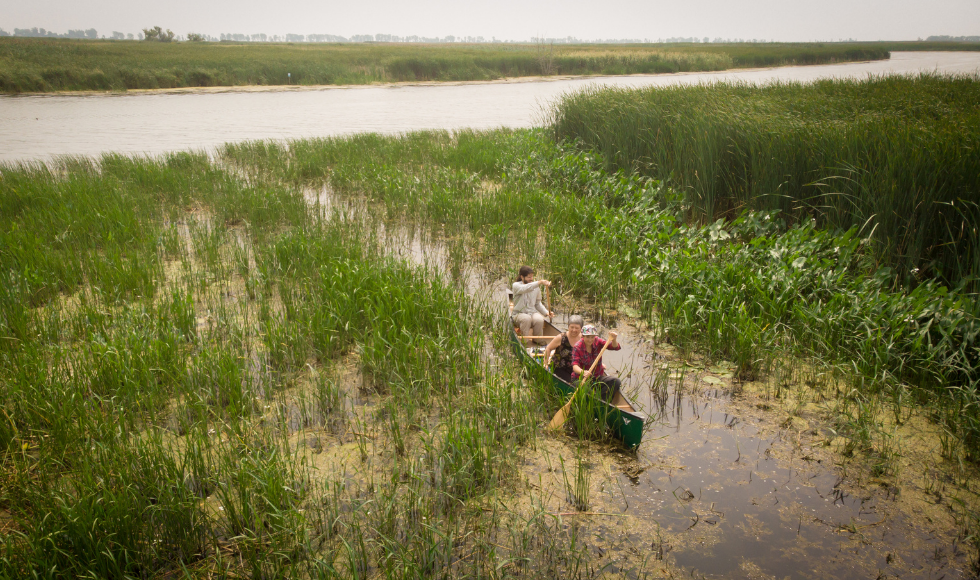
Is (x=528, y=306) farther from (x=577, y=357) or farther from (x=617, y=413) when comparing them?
(x=617, y=413)

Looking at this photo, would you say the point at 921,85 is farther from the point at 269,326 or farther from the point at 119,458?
the point at 119,458

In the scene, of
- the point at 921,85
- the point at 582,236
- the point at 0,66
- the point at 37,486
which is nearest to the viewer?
the point at 37,486

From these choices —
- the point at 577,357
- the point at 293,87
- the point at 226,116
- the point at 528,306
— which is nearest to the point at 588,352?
the point at 577,357

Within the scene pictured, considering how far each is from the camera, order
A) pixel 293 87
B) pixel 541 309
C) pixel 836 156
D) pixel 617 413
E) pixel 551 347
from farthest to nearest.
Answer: pixel 293 87, pixel 836 156, pixel 541 309, pixel 551 347, pixel 617 413

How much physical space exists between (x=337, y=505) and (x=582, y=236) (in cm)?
705

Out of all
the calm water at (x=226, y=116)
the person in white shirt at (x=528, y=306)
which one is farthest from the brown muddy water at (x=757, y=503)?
the calm water at (x=226, y=116)

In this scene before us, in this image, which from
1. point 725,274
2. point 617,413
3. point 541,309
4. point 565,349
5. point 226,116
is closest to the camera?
point 617,413

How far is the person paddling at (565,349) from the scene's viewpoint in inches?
216

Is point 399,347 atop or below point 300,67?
below

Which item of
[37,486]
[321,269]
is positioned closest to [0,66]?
[321,269]

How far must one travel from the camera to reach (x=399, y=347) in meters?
5.81

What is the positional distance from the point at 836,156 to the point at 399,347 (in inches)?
250

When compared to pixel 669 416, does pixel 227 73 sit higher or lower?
higher

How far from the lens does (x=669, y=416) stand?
519cm
